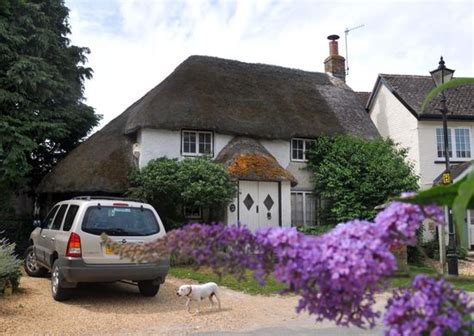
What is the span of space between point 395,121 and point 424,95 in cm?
184

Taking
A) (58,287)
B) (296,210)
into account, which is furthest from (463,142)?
(58,287)

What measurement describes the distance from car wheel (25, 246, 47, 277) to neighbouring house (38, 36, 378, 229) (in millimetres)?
5191

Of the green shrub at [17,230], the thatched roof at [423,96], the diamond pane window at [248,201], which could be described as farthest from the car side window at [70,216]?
the thatched roof at [423,96]

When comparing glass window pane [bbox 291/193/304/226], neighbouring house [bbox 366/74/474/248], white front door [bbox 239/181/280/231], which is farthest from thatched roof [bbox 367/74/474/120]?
white front door [bbox 239/181/280/231]

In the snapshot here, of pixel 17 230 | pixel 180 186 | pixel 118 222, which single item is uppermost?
pixel 180 186

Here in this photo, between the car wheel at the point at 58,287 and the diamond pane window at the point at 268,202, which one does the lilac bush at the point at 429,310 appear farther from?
the diamond pane window at the point at 268,202

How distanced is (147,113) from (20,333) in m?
12.0

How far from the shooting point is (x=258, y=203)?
17.9 meters

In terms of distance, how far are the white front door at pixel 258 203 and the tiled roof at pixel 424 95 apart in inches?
312

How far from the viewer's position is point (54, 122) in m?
17.6

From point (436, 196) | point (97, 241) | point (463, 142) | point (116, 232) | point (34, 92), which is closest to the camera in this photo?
point (436, 196)

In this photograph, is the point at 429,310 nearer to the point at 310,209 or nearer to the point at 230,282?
the point at 230,282

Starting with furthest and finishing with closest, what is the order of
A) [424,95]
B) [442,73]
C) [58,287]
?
[424,95] < [442,73] < [58,287]

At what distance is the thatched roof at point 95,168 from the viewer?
55.7 feet
